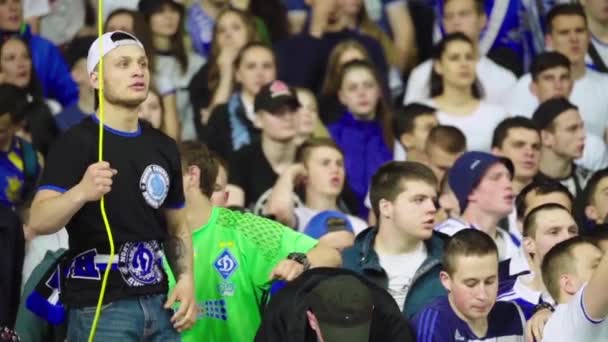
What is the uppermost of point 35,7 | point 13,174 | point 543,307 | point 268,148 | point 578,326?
point 35,7

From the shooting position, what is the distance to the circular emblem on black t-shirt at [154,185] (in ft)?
25.7

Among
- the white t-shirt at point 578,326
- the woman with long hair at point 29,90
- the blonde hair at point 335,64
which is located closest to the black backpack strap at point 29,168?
the woman with long hair at point 29,90

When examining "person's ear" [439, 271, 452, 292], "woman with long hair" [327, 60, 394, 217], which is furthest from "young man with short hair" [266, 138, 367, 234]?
"person's ear" [439, 271, 452, 292]

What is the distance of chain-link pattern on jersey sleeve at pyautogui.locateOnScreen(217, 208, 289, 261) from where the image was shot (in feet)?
29.6

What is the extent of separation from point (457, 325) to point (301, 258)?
2.80 ft

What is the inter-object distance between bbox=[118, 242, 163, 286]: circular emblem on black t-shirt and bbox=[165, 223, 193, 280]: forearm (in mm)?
210

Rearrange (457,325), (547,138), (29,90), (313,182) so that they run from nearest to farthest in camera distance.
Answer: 1. (457,325)
2. (313,182)
3. (547,138)
4. (29,90)

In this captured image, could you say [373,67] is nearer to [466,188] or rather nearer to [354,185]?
[354,185]

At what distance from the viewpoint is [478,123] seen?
12.6 metres

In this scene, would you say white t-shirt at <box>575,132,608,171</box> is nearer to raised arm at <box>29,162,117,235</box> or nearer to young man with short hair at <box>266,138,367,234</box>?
young man with short hair at <box>266,138,367,234</box>

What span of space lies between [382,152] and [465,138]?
869mm

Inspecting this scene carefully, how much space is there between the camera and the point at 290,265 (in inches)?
340

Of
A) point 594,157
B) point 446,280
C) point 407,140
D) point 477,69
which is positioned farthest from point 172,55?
point 446,280

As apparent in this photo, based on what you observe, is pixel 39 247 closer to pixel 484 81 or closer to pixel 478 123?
pixel 478 123
